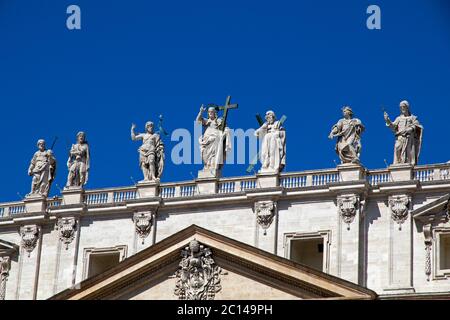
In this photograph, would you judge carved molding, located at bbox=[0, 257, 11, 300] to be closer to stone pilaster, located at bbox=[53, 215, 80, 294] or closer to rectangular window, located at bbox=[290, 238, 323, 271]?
stone pilaster, located at bbox=[53, 215, 80, 294]

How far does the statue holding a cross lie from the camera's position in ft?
265

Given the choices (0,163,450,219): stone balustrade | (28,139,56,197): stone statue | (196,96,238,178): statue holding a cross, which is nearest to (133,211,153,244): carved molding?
(0,163,450,219): stone balustrade

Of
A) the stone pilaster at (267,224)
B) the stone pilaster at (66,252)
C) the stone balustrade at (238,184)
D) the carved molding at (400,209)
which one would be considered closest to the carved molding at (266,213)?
the stone pilaster at (267,224)

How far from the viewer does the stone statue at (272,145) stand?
261ft

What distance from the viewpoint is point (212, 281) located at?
77625mm

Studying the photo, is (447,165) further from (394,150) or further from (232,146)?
(232,146)

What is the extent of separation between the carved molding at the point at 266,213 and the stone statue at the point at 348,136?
370 centimetres

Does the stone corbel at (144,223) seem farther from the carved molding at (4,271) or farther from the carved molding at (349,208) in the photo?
the carved molding at (349,208)

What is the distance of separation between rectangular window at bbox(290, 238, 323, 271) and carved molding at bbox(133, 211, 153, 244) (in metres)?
6.87

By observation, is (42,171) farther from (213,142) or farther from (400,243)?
(400,243)

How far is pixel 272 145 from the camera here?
262 ft
